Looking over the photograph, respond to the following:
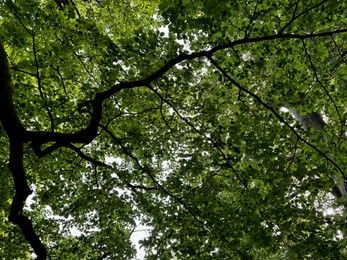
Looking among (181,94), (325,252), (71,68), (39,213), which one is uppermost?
(71,68)

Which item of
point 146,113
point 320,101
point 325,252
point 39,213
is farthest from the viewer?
point 39,213

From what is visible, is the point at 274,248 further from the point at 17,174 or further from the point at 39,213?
the point at 39,213

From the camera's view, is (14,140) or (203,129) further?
(203,129)

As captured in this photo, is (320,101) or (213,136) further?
(320,101)

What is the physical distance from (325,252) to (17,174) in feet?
17.1

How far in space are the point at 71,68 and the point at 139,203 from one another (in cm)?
318

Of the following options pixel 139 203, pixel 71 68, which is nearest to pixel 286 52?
pixel 139 203

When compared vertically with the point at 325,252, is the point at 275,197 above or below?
above

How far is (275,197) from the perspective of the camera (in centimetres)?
477

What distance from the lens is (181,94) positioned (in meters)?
5.44

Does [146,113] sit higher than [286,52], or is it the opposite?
[146,113]

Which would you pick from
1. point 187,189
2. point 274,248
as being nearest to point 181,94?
point 187,189

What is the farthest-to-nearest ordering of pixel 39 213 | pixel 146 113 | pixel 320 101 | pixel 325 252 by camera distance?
pixel 39 213
pixel 146 113
pixel 320 101
pixel 325 252

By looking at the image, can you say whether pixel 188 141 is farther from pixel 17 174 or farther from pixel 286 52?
pixel 17 174
